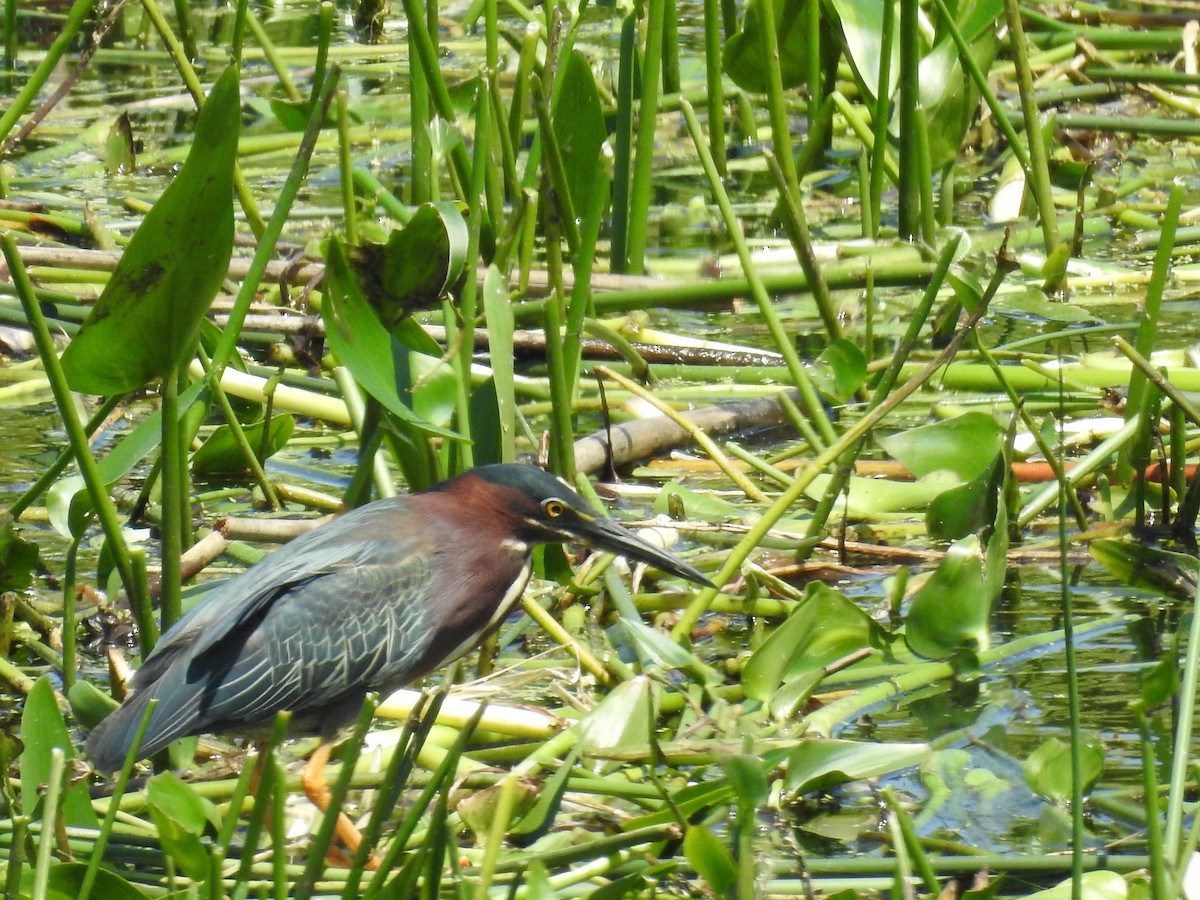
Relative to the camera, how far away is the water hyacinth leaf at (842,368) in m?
3.42

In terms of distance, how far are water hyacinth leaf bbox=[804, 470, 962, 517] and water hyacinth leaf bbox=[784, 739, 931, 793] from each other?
1.44m

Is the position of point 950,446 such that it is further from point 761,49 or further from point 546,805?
point 761,49

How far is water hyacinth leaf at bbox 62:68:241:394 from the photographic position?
232 cm

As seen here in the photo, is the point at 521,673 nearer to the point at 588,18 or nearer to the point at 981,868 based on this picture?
the point at 981,868

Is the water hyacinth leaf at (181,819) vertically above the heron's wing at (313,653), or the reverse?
the water hyacinth leaf at (181,819)

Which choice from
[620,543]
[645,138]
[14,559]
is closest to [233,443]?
[14,559]

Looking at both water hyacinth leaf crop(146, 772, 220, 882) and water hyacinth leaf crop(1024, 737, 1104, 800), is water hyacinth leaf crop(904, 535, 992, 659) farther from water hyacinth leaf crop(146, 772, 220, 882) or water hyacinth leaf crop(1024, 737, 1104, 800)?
water hyacinth leaf crop(146, 772, 220, 882)

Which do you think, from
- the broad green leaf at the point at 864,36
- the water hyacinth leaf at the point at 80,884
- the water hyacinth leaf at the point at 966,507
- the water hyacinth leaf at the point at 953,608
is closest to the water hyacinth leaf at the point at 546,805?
the water hyacinth leaf at the point at 80,884

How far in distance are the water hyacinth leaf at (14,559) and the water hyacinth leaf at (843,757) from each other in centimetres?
155

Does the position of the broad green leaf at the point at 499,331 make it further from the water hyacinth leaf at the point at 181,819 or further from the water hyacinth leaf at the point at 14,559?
the water hyacinth leaf at the point at 181,819

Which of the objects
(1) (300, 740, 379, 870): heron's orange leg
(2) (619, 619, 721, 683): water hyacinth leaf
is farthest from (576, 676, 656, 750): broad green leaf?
(1) (300, 740, 379, 870): heron's orange leg

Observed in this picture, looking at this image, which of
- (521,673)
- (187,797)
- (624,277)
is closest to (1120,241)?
(624,277)

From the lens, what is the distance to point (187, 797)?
2.12 m

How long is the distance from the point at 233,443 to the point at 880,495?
1472mm
